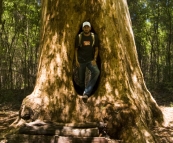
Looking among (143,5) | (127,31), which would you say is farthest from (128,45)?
(143,5)

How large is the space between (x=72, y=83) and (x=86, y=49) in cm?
101

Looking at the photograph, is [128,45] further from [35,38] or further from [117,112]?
[35,38]

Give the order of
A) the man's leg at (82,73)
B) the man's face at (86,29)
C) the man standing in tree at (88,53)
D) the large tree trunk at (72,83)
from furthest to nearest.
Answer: the man's leg at (82,73)
the man standing in tree at (88,53)
the man's face at (86,29)
the large tree trunk at (72,83)

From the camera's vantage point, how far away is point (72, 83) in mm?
6895

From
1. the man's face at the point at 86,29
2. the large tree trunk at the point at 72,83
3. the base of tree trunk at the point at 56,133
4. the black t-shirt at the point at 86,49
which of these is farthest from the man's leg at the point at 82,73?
the base of tree trunk at the point at 56,133

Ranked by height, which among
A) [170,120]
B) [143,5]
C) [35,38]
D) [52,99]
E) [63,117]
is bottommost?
[170,120]

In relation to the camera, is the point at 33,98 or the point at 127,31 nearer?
the point at 33,98

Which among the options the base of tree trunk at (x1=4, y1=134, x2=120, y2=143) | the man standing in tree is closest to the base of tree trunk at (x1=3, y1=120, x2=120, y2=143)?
the base of tree trunk at (x1=4, y1=134, x2=120, y2=143)

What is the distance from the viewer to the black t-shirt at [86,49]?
7020 millimetres

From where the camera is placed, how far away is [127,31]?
8891mm

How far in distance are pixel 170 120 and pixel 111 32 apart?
13.4 feet

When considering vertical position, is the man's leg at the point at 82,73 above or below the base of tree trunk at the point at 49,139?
above

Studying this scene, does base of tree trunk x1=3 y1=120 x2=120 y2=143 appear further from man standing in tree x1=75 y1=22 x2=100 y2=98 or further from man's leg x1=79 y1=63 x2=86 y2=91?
man's leg x1=79 y1=63 x2=86 y2=91

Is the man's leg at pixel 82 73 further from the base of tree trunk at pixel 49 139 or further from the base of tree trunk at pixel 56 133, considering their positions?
the base of tree trunk at pixel 49 139
